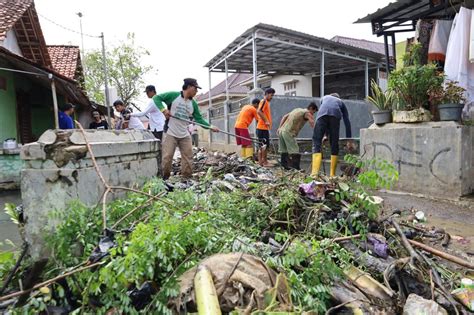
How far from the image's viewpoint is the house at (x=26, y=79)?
9269mm

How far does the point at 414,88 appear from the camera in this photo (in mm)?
5340

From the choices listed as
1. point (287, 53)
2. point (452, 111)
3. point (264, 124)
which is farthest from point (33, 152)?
point (287, 53)

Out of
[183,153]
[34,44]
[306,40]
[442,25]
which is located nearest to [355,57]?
[306,40]

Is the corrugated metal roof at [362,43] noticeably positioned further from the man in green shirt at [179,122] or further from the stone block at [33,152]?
the stone block at [33,152]

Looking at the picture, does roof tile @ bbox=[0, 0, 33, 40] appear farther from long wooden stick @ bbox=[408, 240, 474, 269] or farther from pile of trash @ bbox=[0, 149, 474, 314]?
long wooden stick @ bbox=[408, 240, 474, 269]

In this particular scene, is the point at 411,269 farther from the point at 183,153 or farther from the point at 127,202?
the point at 183,153

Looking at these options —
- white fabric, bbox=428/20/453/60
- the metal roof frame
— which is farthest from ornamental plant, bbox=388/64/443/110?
the metal roof frame

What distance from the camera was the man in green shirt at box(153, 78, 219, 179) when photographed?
5367mm

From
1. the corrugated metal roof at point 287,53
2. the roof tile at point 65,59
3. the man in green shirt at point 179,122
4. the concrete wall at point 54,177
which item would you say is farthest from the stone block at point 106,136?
the roof tile at point 65,59

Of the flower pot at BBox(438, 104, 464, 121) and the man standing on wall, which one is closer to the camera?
the flower pot at BBox(438, 104, 464, 121)

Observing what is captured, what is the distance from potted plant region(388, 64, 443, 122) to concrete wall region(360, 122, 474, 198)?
0.55 ft

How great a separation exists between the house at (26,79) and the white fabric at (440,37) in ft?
29.0

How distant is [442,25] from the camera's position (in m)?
5.91

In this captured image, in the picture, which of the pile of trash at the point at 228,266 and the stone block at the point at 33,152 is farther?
the stone block at the point at 33,152
